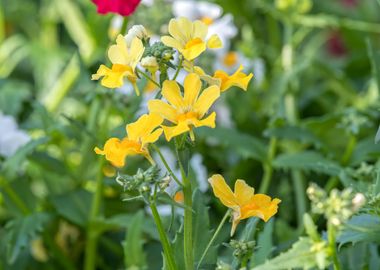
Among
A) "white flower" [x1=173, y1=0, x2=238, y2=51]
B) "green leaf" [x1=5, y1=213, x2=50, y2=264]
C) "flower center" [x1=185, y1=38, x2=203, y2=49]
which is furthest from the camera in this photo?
"white flower" [x1=173, y1=0, x2=238, y2=51]

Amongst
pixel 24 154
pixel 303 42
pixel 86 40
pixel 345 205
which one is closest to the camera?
pixel 345 205

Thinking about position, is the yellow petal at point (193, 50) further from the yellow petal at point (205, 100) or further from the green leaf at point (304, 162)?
the green leaf at point (304, 162)

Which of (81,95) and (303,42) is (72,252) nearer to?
(81,95)

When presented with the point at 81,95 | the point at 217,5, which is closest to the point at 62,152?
the point at 81,95

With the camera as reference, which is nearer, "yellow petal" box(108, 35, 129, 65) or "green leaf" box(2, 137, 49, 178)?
"yellow petal" box(108, 35, 129, 65)

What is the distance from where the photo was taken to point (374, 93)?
110 cm

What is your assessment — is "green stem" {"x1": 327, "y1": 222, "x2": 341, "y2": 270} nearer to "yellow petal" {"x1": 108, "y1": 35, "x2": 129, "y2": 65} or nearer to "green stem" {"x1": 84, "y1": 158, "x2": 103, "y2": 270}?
"yellow petal" {"x1": 108, "y1": 35, "x2": 129, "y2": 65}

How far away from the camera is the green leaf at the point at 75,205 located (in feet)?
3.05

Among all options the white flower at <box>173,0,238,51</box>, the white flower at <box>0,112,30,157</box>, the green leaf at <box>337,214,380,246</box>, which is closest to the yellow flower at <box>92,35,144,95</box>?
the green leaf at <box>337,214,380,246</box>

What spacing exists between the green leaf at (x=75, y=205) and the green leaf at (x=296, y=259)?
43 cm

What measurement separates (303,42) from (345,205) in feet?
3.68

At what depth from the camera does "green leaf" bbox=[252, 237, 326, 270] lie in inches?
20.9

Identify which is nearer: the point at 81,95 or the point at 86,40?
the point at 81,95

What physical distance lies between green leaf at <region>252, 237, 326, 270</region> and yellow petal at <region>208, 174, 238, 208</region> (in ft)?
0.23
